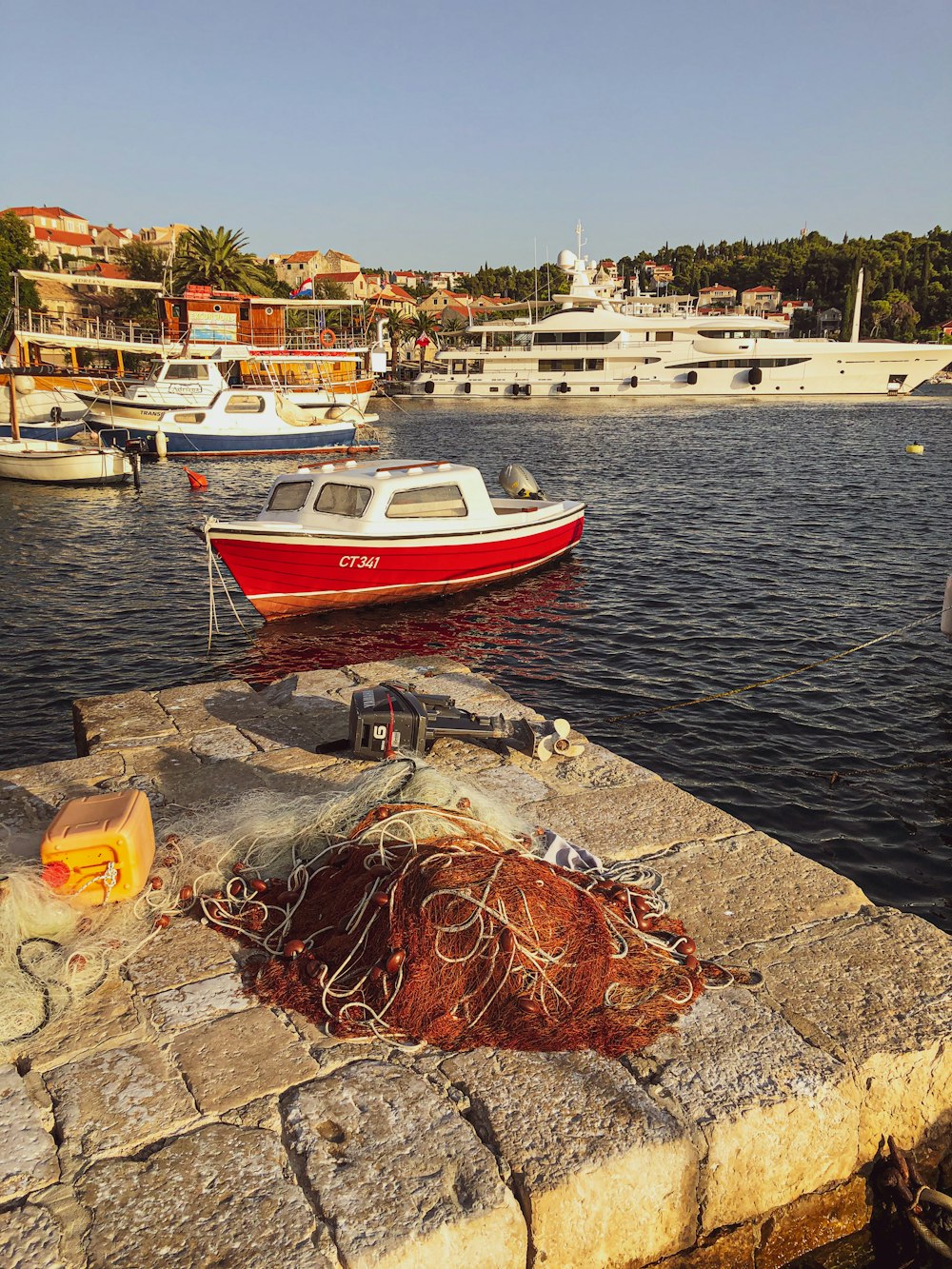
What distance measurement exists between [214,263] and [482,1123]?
8263 centimetres

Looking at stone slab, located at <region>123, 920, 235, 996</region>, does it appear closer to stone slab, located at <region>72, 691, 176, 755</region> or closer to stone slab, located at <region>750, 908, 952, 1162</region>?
stone slab, located at <region>750, 908, 952, 1162</region>

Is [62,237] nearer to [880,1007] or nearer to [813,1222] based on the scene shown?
[880,1007]

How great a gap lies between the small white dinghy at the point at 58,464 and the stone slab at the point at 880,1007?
98.1 ft

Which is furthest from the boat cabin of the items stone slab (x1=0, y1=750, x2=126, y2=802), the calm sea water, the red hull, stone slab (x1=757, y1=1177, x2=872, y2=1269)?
stone slab (x1=757, y1=1177, x2=872, y2=1269)

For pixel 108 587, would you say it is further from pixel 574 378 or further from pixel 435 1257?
pixel 574 378

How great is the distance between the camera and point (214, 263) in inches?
3007

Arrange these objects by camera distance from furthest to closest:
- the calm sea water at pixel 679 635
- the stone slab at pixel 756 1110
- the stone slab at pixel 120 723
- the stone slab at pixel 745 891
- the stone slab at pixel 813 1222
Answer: the calm sea water at pixel 679 635 < the stone slab at pixel 120 723 < the stone slab at pixel 745 891 < the stone slab at pixel 813 1222 < the stone slab at pixel 756 1110

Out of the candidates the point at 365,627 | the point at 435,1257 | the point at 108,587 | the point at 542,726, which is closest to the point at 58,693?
Result: the point at 365,627

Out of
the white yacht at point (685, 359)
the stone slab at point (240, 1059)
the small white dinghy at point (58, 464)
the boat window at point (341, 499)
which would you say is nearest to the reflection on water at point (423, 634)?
the boat window at point (341, 499)

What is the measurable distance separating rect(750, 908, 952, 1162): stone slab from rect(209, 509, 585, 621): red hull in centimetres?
1085

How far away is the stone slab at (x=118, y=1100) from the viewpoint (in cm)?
372

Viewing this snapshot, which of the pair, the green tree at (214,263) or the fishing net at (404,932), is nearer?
the fishing net at (404,932)

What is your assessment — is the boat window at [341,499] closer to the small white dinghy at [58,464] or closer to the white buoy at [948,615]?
the white buoy at [948,615]

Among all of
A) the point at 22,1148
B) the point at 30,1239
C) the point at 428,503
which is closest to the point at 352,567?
the point at 428,503
